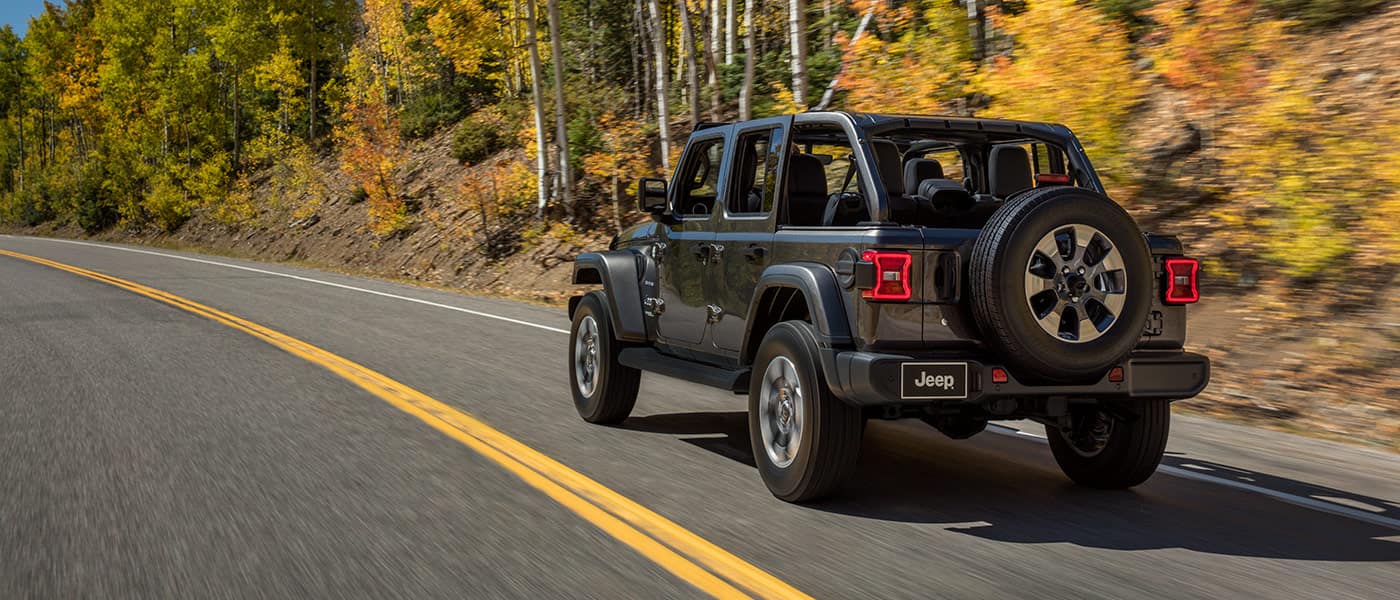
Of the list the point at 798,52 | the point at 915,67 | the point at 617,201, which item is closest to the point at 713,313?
the point at 915,67

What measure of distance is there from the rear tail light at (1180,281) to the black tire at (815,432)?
61.8 inches

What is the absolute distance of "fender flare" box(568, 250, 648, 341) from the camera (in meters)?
7.51

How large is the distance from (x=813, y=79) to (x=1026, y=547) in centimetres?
1829

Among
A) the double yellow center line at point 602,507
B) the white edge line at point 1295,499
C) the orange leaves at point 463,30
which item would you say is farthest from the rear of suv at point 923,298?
the orange leaves at point 463,30

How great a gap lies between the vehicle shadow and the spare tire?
709mm

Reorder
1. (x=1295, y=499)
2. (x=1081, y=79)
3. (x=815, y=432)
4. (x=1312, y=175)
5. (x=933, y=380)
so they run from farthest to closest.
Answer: (x=1081, y=79) → (x=1312, y=175) → (x=1295, y=499) → (x=815, y=432) → (x=933, y=380)

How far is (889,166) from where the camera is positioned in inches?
228

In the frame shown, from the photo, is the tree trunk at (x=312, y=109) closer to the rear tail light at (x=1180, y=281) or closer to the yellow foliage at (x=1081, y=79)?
the yellow foliage at (x=1081, y=79)

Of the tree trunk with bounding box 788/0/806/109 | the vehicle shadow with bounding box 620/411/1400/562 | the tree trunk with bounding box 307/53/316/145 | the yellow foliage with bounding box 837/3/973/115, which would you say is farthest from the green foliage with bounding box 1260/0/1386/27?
the tree trunk with bounding box 307/53/316/145

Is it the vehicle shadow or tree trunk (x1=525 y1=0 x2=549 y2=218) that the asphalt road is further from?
tree trunk (x1=525 y1=0 x2=549 y2=218)

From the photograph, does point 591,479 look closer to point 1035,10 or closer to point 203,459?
point 203,459

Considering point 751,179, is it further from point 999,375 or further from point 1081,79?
point 1081,79

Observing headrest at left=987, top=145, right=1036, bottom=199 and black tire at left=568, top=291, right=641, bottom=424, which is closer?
headrest at left=987, top=145, right=1036, bottom=199

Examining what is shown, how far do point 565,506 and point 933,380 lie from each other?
1.77m
